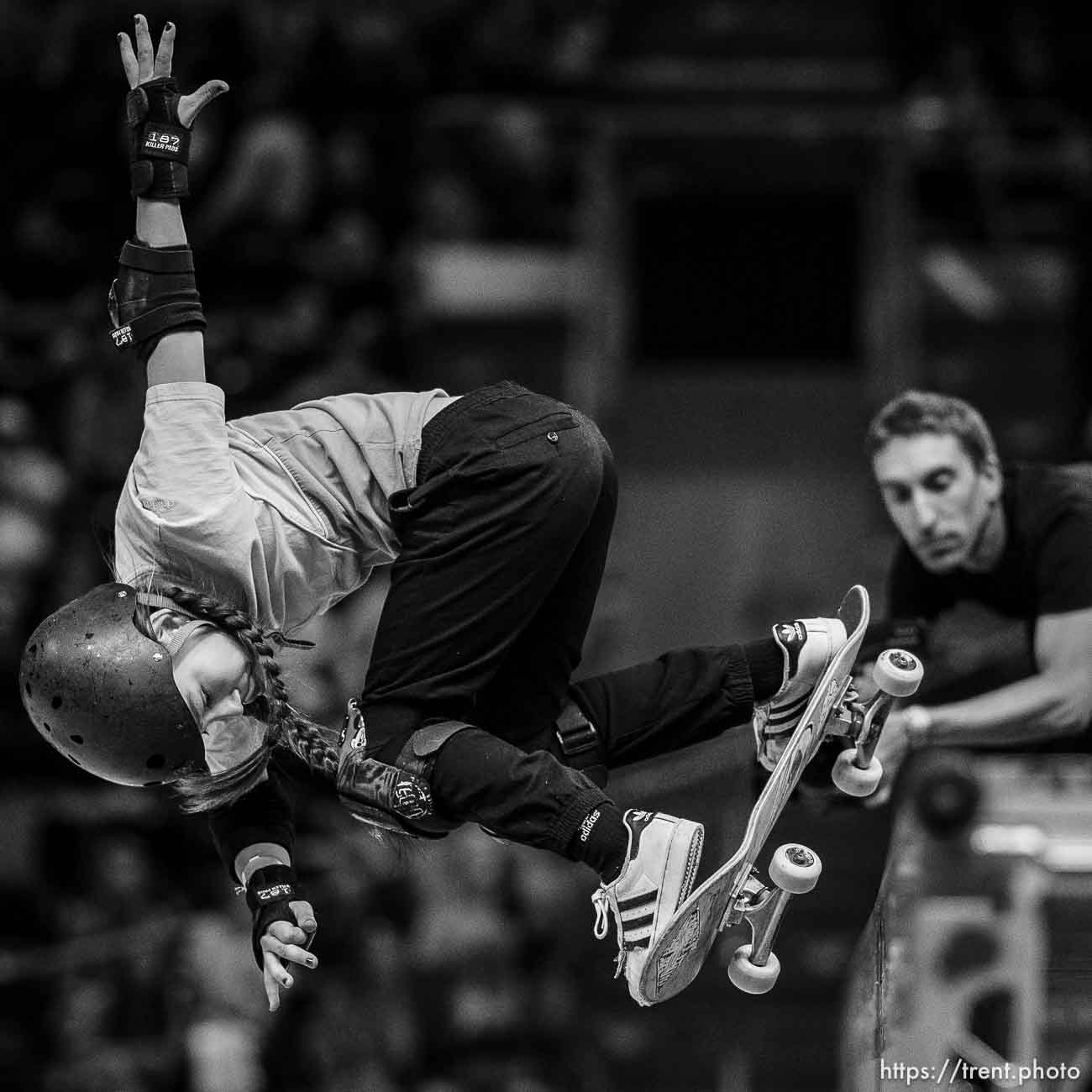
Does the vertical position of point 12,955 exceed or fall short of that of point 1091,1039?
it falls short

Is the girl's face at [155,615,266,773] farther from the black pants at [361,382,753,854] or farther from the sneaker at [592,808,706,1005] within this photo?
the sneaker at [592,808,706,1005]

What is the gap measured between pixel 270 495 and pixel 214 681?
1.34ft

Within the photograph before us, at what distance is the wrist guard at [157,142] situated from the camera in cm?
386

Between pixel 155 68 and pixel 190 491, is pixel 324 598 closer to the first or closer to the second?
pixel 190 491

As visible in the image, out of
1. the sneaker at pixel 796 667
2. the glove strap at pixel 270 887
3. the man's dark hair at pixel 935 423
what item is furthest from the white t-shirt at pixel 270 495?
the man's dark hair at pixel 935 423

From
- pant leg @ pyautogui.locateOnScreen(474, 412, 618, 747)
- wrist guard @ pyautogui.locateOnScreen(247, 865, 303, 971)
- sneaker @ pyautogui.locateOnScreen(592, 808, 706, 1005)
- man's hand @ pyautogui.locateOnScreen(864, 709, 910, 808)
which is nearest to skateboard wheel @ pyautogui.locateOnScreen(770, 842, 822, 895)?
sneaker @ pyautogui.locateOnScreen(592, 808, 706, 1005)

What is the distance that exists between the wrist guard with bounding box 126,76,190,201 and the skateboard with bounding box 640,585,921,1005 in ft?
5.55

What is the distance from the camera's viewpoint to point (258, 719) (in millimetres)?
3936

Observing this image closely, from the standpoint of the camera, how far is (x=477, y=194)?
9.74 metres

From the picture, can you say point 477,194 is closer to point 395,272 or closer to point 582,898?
point 395,272

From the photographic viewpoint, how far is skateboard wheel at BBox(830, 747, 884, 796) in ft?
14.2

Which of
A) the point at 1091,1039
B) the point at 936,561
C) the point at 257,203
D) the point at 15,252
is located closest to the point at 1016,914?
the point at 1091,1039

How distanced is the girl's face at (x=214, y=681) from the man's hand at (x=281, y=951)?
0.39 m

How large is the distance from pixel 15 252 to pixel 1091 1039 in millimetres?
6472
